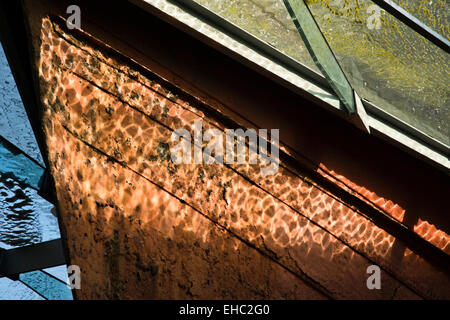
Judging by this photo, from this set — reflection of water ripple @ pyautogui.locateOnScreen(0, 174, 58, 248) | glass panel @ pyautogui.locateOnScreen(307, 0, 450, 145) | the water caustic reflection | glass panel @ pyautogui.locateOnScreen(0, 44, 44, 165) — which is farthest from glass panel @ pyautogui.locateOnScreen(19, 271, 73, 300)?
glass panel @ pyautogui.locateOnScreen(307, 0, 450, 145)

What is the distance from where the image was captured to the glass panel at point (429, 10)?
5.51 feet

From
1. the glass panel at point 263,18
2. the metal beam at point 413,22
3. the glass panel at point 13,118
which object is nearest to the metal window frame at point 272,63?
the glass panel at point 263,18

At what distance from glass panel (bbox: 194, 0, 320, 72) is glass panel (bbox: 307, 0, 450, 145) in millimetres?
121

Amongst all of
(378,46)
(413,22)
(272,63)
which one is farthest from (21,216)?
(413,22)

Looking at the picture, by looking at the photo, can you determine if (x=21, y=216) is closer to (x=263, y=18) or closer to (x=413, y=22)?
(x=263, y=18)

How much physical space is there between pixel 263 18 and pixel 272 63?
183 mm

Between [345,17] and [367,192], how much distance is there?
742 mm

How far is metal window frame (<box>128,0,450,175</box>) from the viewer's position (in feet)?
5.22


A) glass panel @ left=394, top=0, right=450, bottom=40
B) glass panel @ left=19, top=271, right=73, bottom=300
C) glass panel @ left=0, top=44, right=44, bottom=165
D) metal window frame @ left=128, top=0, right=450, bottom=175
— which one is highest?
glass panel @ left=0, top=44, right=44, bottom=165

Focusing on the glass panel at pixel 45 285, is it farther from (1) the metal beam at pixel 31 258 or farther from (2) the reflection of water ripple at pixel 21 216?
(1) the metal beam at pixel 31 258

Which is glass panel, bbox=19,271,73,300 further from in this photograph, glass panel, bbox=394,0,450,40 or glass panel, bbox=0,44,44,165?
glass panel, bbox=394,0,450,40

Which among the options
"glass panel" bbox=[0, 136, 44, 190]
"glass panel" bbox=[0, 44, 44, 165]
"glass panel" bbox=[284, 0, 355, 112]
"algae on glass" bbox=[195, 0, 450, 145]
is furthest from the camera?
"glass panel" bbox=[0, 136, 44, 190]

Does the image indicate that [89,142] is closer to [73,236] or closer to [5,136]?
[73,236]
